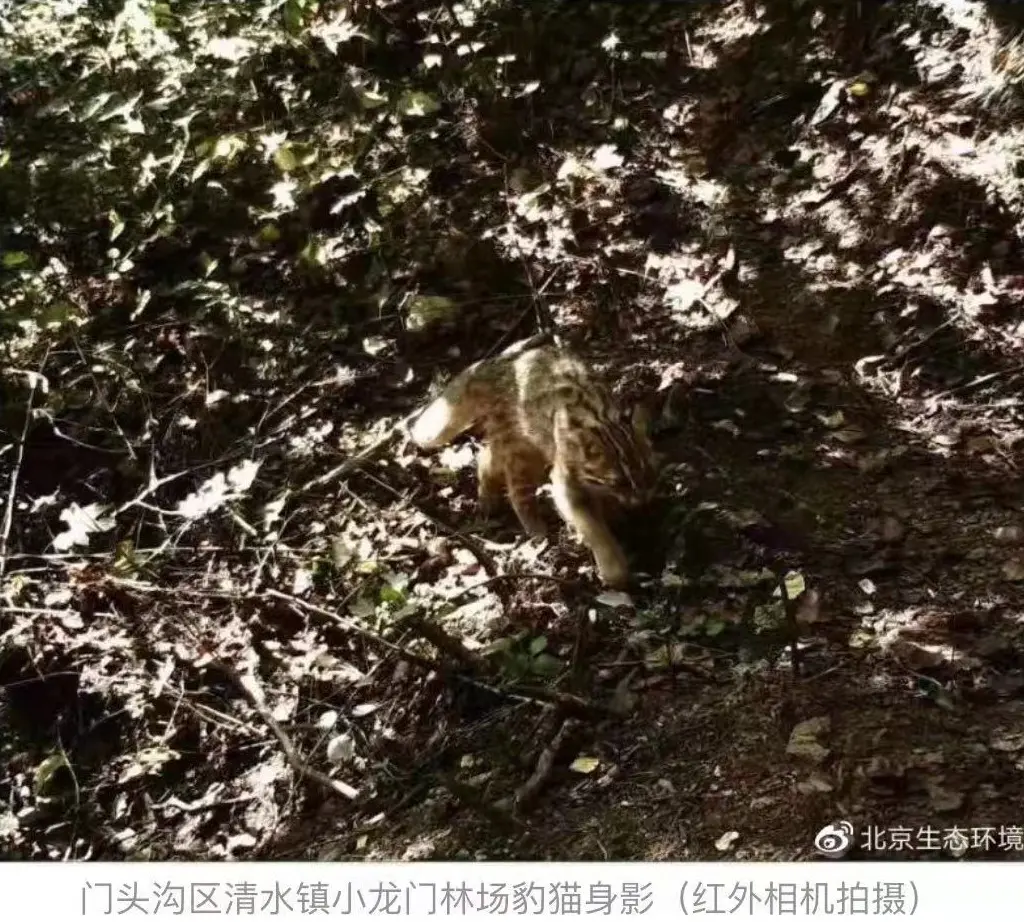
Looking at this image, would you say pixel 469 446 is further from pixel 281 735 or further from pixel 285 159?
→ pixel 285 159

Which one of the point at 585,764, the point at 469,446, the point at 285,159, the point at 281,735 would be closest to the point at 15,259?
the point at 285,159

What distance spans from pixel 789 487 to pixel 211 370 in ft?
3.52

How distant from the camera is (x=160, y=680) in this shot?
174 centimetres

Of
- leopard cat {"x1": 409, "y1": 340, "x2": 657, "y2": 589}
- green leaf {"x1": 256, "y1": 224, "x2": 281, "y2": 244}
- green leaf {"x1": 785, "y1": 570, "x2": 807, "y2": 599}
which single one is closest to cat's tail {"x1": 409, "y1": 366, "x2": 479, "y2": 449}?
leopard cat {"x1": 409, "y1": 340, "x2": 657, "y2": 589}

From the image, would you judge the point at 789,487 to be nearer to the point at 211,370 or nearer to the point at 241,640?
the point at 241,640

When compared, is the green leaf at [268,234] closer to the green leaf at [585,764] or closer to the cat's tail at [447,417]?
the cat's tail at [447,417]

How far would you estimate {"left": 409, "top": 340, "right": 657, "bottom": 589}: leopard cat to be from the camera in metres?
1.76

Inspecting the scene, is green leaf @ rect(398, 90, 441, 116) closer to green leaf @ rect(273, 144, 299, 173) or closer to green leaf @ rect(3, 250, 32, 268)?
green leaf @ rect(273, 144, 299, 173)
